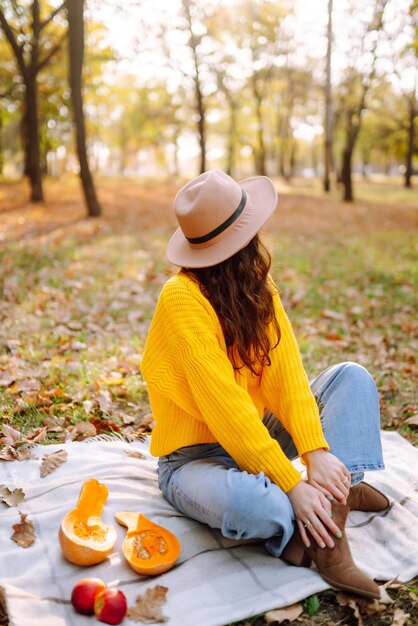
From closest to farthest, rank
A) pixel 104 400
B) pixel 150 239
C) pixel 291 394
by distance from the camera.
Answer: pixel 291 394
pixel 104 400
pixel 150 239

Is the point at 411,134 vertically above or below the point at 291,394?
above

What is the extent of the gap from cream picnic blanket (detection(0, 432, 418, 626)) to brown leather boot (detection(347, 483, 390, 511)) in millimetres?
38

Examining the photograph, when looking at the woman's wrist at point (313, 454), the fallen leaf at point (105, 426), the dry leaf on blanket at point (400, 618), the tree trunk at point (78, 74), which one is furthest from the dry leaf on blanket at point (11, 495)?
the tree trunk at point (78, 74)

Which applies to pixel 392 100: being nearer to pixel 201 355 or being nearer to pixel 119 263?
pixel 119 263

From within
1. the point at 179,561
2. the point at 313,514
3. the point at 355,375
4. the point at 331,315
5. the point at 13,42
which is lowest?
the point at 331,315

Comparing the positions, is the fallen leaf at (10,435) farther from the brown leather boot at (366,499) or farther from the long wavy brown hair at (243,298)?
the brown leather boot at (366,499)

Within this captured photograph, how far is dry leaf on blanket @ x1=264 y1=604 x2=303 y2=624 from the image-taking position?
87.2 inches

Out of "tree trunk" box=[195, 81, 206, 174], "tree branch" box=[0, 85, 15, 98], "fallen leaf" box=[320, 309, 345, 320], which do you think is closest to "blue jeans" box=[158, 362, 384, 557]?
"fallen leaf" box=[320, 309, 345, 320]

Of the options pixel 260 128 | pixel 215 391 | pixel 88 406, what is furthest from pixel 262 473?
pixel 260 128

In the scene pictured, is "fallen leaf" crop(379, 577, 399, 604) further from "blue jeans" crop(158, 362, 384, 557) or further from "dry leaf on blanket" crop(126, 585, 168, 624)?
"dry leaf on blanket" crop(126, 585, 168, 624)

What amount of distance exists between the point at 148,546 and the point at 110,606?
1.35ft

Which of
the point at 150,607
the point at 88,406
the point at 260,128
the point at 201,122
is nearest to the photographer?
the point at 150,607

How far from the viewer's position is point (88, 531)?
2500 millimetres

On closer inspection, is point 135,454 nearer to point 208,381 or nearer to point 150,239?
point 208,381
